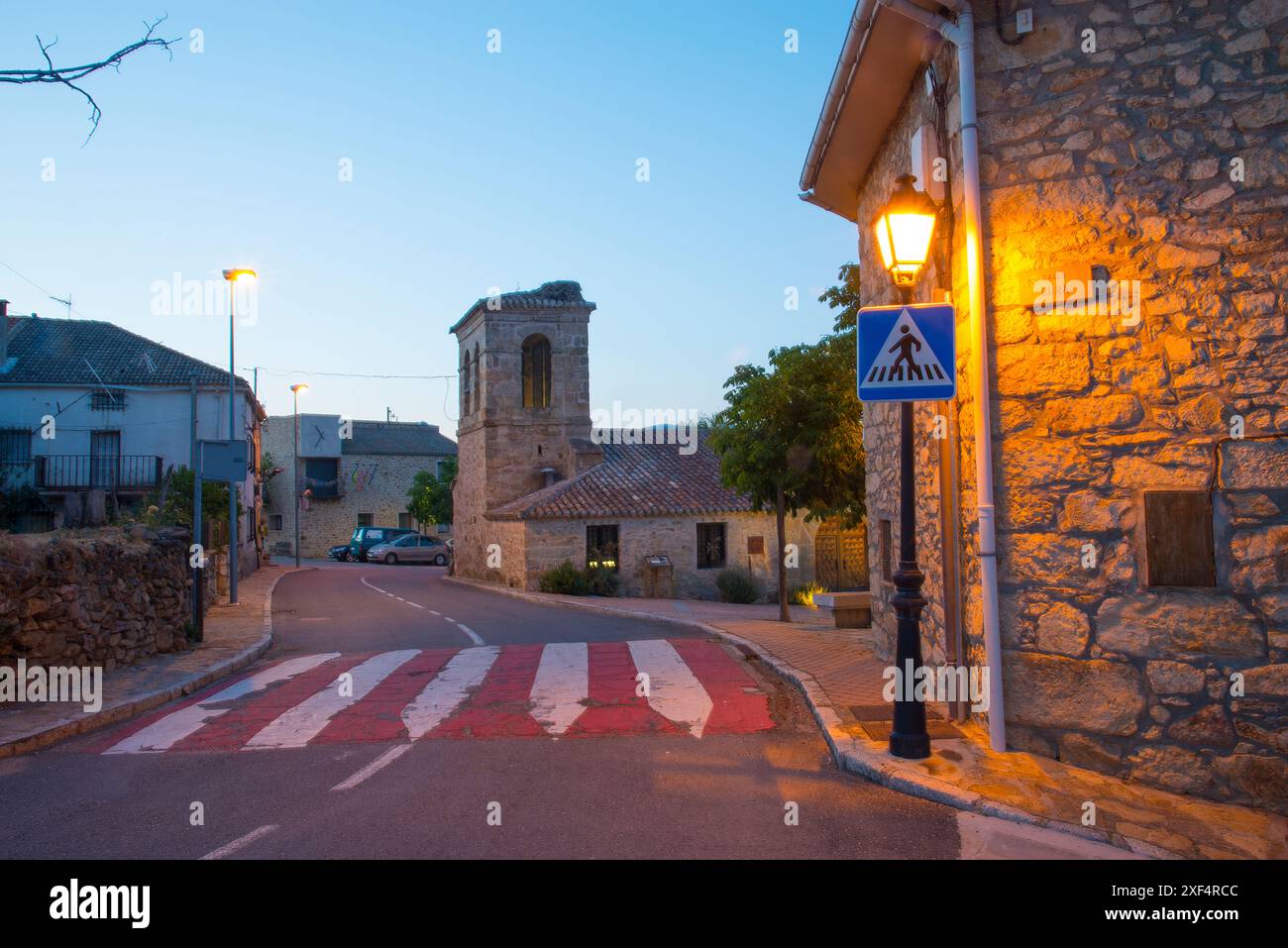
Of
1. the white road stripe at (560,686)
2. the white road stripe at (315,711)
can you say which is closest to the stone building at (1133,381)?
the white road stripe at (560,686)

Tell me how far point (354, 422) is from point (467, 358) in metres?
28.2

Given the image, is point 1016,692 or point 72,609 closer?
point 1016,692

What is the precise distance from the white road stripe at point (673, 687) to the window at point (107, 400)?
86.7 ft

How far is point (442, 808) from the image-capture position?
16.8ft

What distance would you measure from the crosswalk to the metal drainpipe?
198cm

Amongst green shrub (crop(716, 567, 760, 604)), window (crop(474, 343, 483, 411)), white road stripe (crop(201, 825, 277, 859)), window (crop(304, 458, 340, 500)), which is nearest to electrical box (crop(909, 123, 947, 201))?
white road stripe (crop(201, 825, 277, 859))

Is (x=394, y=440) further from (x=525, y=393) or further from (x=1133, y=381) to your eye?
(x=1133, y=381)

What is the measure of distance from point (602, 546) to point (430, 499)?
29690 millimetres

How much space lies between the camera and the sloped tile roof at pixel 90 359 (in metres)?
30.8

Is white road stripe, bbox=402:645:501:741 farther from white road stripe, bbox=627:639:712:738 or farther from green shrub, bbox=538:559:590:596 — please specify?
green shrub, bbox=538:559:590:596

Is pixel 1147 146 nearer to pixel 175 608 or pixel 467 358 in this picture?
pixel 175 608

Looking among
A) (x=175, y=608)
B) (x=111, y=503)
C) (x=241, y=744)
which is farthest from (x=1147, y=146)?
(x=111, y=503)

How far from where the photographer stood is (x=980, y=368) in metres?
5.85

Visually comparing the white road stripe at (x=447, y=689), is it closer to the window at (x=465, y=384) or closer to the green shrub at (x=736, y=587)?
the green shrub at (x=736, y=587)
